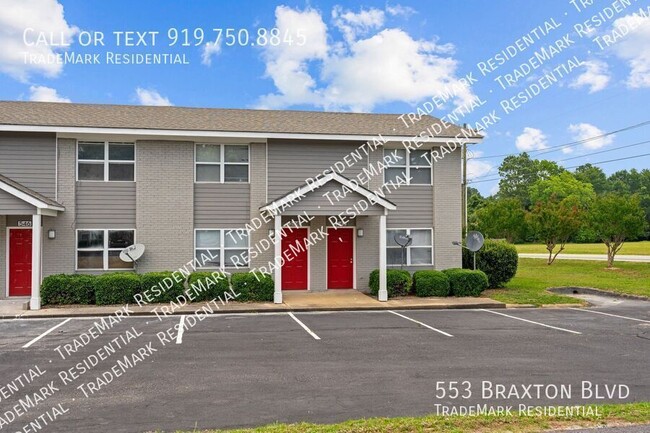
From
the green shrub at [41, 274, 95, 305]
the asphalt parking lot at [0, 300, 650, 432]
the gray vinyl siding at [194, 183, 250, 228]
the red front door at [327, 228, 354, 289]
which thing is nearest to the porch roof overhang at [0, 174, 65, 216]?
the green shrub at [41, 274, 95, 305]

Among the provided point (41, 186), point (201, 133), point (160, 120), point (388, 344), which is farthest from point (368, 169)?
point (41, 186)

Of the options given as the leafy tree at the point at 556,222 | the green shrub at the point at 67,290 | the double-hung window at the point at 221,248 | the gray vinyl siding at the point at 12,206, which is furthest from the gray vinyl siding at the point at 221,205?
the leafy tree at the point at 556,222

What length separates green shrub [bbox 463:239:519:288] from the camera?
2006cm

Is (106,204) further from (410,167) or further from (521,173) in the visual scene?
(521,173)

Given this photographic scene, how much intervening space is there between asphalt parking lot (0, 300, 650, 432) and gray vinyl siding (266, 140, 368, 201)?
217 inches

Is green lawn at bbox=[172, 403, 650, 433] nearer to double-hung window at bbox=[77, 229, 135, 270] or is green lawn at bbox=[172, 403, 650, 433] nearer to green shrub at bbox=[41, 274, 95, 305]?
green shrub at bbox=[41, 274, 95, 305]

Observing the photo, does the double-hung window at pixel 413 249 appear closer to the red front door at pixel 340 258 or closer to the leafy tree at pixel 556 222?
the red front door at pixel 340 258

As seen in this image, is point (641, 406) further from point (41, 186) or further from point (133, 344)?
point (41, 186)

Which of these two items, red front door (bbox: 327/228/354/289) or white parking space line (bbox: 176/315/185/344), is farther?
red front door (bbox: 327/228/354/289)

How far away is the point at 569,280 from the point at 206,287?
1721 cm

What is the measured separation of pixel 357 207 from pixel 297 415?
11010mm

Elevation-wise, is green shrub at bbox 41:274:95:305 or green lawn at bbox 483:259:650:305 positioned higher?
green shrub at bbox 41:274:95:305

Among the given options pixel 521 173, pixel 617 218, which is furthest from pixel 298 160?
pixel 521 173

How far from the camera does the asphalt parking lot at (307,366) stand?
6.54m
